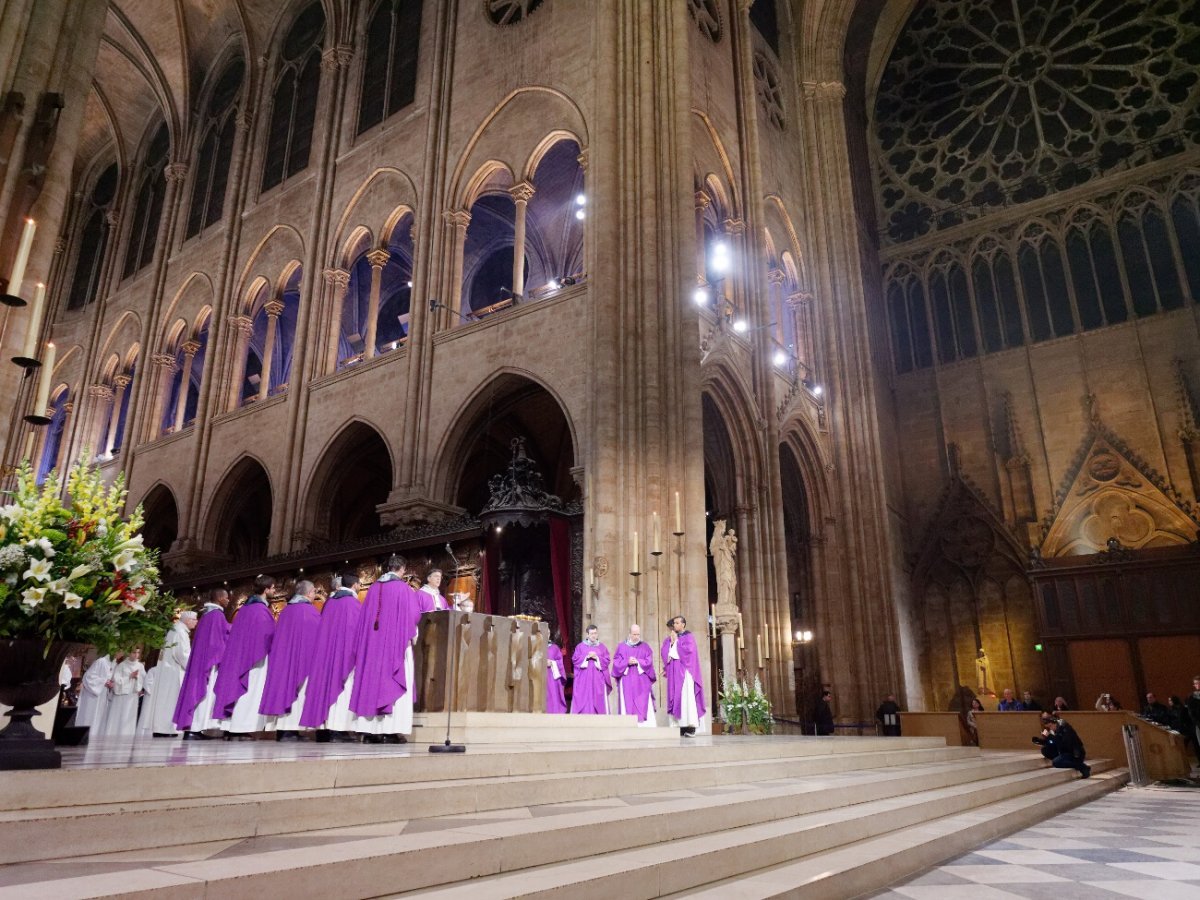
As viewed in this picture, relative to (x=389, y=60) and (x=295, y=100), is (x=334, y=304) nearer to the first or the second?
(x=389, y=60)

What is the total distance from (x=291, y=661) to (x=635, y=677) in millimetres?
4609

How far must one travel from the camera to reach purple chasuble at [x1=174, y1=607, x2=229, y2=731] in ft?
28.3

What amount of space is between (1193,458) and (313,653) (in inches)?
805

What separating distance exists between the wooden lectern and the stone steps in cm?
207

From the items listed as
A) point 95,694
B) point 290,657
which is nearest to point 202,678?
point 290,657

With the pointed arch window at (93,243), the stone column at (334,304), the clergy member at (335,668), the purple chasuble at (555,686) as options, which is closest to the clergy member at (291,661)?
the clergy member at (335,668)

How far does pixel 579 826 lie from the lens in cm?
372

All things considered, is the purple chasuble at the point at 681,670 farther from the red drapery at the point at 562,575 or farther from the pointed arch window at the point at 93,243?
the pointed arch window at the point at 93,243

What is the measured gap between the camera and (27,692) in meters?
3.64

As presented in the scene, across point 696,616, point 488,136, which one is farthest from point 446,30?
point 696,616

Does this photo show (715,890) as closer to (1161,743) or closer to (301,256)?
(1161,743)

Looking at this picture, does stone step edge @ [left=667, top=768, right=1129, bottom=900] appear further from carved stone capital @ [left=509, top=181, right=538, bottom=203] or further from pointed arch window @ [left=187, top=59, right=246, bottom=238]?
pointed arch window @ [left=187, top=59, right=246, bottom=238]

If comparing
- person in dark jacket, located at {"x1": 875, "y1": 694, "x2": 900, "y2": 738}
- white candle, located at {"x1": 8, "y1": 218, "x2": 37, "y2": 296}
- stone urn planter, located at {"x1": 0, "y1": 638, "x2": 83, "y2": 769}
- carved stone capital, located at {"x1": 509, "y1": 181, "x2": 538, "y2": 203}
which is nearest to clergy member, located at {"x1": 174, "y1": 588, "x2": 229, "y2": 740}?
white candle, located at {"x1": 8, "y1": 218, "x2": 37, "y2": 296}

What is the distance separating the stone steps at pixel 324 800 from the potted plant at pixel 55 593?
0.70m
